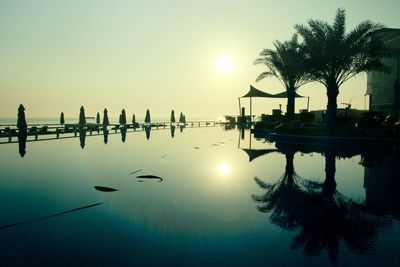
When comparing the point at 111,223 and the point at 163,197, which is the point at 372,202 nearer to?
the point at 163,197

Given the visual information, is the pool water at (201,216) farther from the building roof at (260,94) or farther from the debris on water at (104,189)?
the building roof at (260,94)

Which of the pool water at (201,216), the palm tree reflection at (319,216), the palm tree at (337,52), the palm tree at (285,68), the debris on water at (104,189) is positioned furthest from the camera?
the palm tree at (285,68)

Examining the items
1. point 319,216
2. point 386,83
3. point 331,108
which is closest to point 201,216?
point 319,216

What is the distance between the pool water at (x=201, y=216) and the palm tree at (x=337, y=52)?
34.8ft

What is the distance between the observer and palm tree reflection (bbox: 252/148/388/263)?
13.1 feet

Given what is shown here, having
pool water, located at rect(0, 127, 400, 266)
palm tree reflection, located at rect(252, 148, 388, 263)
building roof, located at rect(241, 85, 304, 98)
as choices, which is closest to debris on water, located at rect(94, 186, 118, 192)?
pool water, located at rect(0, 127, 400, 266)

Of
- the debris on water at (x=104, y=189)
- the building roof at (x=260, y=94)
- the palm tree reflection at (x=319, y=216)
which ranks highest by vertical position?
the building roof at (x=260, y=94)

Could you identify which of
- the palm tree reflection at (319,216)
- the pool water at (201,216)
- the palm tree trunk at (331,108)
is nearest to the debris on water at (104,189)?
the pool water at (201,216)

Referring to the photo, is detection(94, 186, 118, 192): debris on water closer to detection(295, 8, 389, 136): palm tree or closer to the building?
detection(295, 8, 389, 136): palm tree

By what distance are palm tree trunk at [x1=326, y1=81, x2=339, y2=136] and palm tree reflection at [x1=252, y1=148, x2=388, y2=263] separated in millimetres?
12064

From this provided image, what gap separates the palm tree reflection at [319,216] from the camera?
3981 mm

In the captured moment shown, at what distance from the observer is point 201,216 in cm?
514

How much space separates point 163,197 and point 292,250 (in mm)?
3335

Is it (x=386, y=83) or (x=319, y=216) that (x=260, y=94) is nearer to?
(x=386, y=83)
